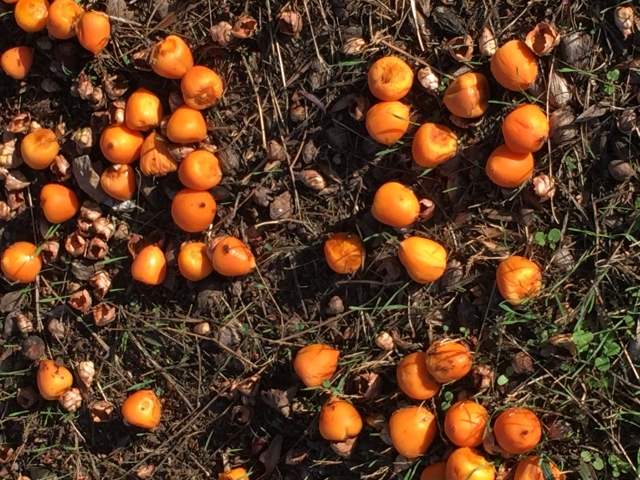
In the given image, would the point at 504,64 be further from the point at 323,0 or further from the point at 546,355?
the point at 546,355

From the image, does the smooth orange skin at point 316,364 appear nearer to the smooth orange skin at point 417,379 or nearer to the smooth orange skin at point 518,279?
the smooth orange skin at point 417,379

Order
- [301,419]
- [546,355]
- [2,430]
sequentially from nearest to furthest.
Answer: [546,355] → [301,419] → [2,430]

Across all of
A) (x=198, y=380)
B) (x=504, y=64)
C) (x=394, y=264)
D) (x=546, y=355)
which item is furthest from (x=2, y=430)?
(x=504, y=64)

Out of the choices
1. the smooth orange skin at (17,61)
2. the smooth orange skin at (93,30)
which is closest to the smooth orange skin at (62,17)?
Answer: the smooth orange skin at (93,30)

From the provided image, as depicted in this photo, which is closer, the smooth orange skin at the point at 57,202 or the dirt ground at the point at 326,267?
the dirt ground at the point at 326,267

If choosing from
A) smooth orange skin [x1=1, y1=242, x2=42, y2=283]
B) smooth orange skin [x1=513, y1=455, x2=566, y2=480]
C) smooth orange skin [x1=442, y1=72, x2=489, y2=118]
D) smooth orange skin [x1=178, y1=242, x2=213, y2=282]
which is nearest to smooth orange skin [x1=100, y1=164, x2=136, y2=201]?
smooth orange skin [x1=178, y1=242, x2=213, y2=282]

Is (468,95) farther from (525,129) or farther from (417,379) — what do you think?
(417,379)
